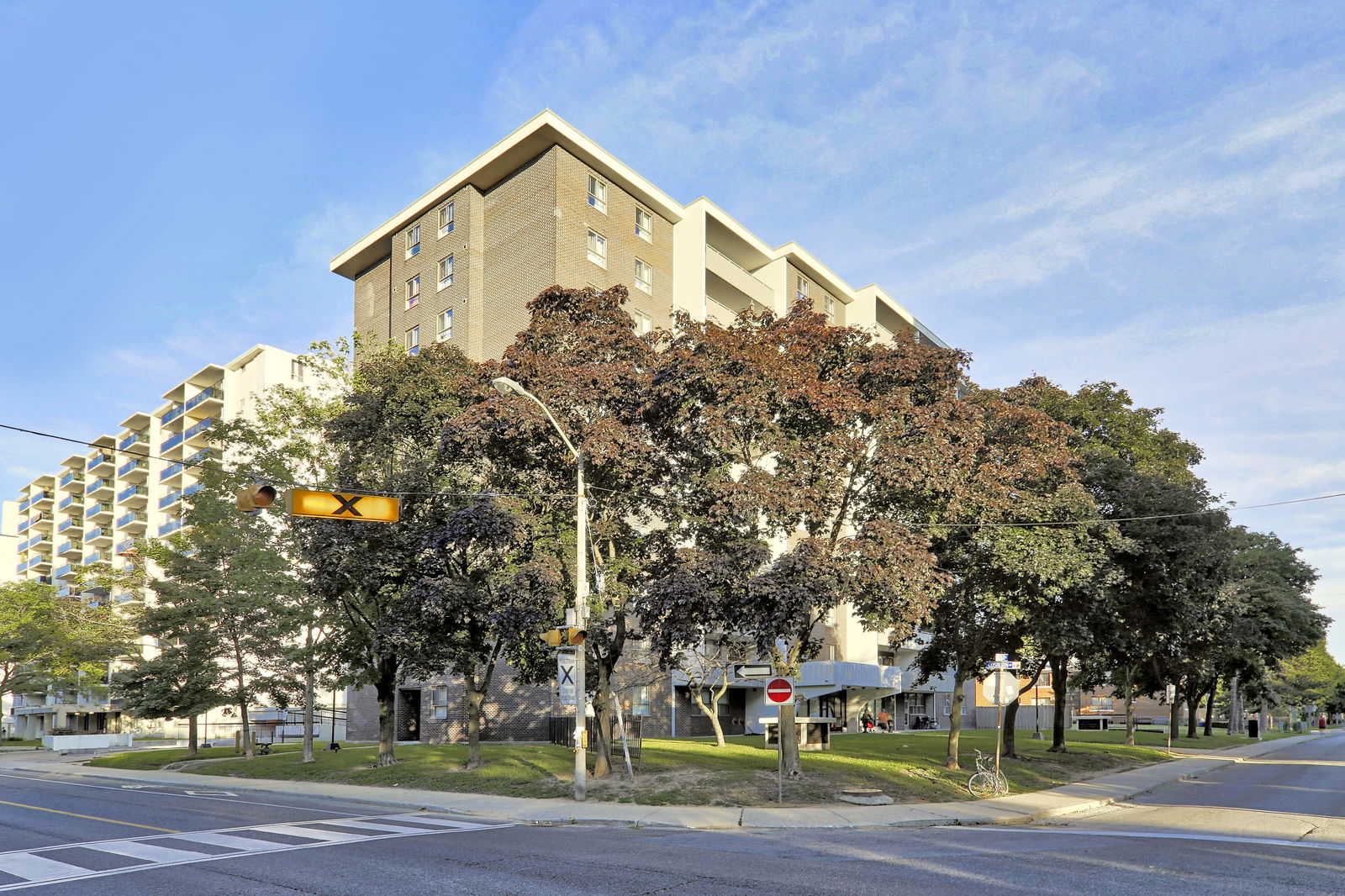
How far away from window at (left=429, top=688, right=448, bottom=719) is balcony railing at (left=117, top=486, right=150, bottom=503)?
2645 inches

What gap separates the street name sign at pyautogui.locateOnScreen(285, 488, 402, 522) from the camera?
47.8ft

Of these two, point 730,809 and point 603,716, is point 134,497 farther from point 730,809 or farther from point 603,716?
point 730,809

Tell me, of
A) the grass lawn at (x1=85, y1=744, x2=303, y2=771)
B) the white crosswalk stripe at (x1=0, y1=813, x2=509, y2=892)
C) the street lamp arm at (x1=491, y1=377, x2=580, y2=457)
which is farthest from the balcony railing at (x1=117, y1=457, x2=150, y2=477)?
the white crosswalk stripe at (x1=0, y1=813, x2=509, y2=892)

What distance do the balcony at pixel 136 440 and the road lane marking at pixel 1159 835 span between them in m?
101

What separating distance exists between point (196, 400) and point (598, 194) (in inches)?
2377

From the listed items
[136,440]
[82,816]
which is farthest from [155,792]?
[136,440]

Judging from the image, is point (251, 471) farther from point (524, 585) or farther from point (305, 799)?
point (524, 585)

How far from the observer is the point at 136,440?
3989 inches

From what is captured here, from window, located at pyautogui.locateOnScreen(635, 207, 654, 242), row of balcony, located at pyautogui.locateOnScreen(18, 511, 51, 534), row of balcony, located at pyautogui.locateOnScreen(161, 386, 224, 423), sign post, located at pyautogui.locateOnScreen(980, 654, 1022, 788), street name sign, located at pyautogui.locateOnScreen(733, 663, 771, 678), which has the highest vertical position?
window, located at pyautogui.locateOnScreen(635, 207, 654, 242)

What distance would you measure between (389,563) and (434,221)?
28613mm

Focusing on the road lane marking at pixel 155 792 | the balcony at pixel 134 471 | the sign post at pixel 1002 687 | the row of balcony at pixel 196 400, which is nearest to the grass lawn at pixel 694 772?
the sign post at pixel 1002 687

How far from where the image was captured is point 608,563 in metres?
24.6

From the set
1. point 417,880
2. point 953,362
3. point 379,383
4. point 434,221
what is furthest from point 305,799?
point 434,221

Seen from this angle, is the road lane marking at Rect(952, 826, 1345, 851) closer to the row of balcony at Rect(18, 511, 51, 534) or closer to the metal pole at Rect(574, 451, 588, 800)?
the metal pole at Rect(574, 451, 588, 800)
